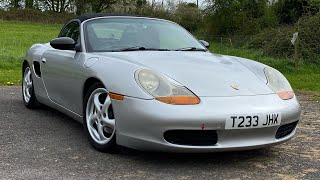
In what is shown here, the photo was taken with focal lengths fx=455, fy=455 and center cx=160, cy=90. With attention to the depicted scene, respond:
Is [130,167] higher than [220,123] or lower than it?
lower

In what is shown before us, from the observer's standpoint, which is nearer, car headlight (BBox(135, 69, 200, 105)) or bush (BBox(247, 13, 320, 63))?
car headlight (BBox(135, 69, 200, 105))

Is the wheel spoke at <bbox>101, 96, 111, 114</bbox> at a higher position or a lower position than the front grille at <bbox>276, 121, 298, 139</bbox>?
higher

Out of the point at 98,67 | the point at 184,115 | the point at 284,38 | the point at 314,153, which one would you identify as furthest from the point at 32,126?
the point at 284,38

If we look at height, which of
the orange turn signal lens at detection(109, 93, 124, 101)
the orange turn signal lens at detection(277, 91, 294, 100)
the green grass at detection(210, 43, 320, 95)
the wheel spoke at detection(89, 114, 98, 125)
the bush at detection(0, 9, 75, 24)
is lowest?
the bush at detection(0, 9, 75, 24)

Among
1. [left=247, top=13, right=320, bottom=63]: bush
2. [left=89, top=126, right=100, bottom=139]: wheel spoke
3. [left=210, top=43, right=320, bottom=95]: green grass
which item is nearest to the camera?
A: [left=89, top=126, right=100, bottom=139]: wheel spoke

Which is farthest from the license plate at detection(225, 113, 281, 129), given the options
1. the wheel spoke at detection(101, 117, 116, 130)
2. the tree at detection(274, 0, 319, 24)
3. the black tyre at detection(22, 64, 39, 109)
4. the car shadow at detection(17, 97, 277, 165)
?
the tree at detection(274, 0, 319, 24)

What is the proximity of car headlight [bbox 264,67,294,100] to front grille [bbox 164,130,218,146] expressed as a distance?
79 cm

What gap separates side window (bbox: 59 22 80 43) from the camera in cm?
511

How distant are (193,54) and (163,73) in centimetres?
86

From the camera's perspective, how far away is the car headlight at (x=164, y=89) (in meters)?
3.52

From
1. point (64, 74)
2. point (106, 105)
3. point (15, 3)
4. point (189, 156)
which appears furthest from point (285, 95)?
point (15, 3)

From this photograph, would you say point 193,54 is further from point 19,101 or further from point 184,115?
point 19,101

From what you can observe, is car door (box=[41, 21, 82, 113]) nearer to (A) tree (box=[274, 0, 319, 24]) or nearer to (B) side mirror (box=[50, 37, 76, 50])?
(B) side mirror (box=[50, 37, 76, 50])

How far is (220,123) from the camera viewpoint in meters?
3.44
